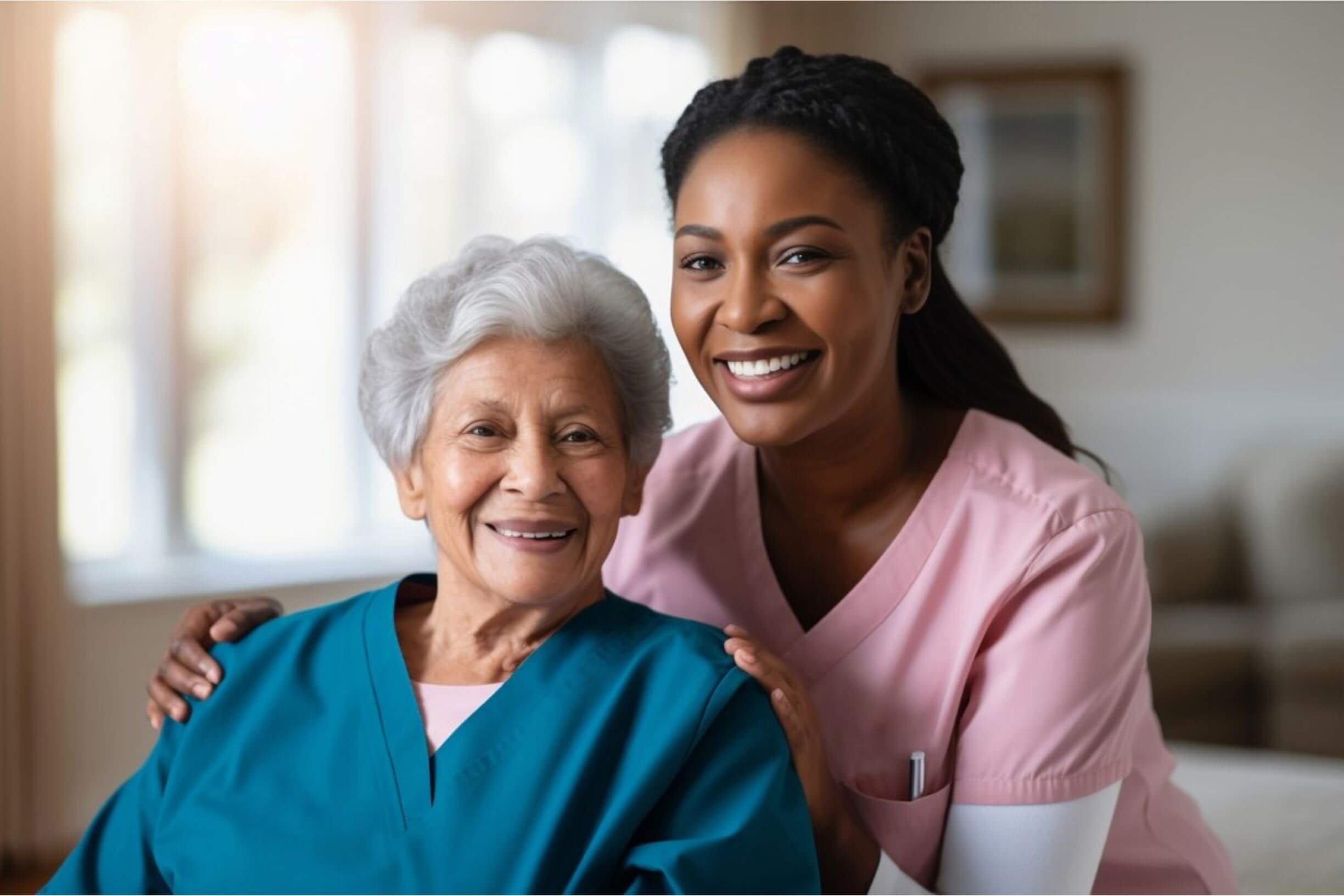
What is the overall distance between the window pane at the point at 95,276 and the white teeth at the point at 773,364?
290 centimetres

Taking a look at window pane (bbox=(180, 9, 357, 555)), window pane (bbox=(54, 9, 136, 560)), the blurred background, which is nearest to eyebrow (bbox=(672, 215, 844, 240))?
the blurred background

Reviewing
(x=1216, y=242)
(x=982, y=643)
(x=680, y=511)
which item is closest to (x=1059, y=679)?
(x=982, y=643)

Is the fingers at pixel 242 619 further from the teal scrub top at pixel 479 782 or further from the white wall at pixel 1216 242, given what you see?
the white wall at pixel 1216 242

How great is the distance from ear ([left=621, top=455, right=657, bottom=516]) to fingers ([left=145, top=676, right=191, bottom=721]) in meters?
0.53

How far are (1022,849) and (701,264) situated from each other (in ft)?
2.37

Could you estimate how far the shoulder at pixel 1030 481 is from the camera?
1.63 meters

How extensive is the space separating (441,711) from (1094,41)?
195 inches

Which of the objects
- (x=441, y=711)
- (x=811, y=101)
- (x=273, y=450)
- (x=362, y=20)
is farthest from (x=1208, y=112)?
(x=441, y=711)

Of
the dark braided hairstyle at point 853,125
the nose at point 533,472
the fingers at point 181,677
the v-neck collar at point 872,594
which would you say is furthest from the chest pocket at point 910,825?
the fingers at point 181,677

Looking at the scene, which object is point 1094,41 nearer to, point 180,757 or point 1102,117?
point 1102,117

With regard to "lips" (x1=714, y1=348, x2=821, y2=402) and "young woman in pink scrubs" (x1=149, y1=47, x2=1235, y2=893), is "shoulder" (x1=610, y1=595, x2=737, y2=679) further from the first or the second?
"lips" (x1=714, y1=348, x2=821, y2=402)

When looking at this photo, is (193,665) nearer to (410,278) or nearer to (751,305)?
(751,305)

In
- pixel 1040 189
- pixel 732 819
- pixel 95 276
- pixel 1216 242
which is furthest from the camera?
pixel 1040 189

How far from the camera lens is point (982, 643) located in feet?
5.37
